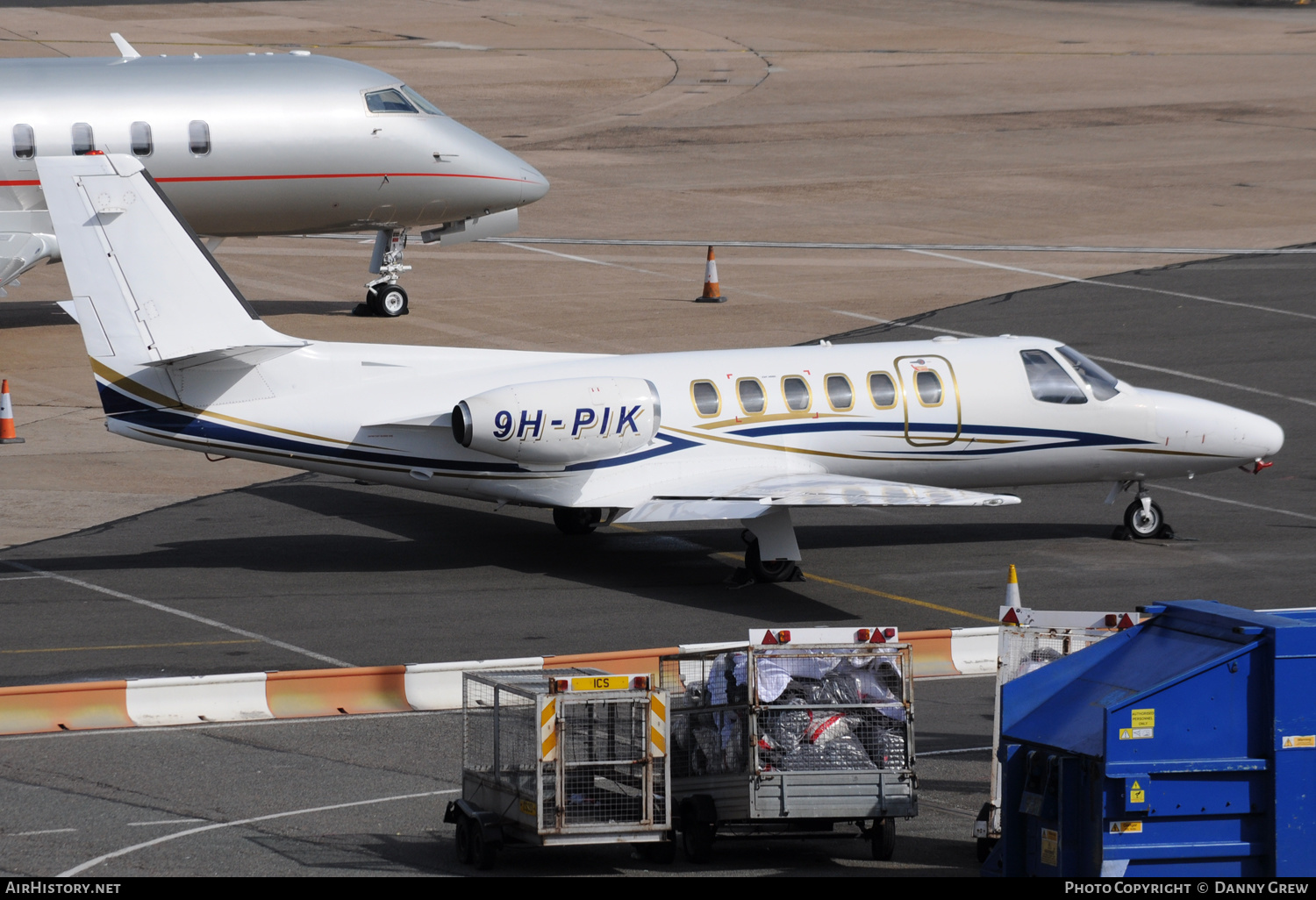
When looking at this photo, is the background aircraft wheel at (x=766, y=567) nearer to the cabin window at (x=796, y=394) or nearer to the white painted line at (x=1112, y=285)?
the cabin window at (x=796, y=394)

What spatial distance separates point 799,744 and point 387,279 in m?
26.0

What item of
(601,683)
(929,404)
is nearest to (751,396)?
(929,404)

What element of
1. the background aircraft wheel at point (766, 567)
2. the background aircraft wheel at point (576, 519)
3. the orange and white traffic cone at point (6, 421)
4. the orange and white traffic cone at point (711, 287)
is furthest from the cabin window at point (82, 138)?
the background aircraft wheel at point (766, 567)

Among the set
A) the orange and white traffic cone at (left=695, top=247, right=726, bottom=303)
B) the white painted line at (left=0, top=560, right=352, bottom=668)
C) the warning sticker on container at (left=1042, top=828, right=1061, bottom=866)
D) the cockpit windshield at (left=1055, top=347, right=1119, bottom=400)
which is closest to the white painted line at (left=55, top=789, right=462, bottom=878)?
the white painted line at (left=0, top=560, right=352, bottom=668)

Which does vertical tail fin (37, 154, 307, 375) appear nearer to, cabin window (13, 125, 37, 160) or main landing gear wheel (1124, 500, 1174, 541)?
main landing gear wheel (1124, 500, 1174, 541)

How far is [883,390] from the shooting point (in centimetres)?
2300

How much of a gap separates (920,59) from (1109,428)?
4832cm

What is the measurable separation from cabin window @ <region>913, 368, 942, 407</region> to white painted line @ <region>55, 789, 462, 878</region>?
1037 centimetres

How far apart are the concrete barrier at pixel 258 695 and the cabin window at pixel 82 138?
768 inches

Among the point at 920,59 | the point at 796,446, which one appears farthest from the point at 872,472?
the point at 920,59

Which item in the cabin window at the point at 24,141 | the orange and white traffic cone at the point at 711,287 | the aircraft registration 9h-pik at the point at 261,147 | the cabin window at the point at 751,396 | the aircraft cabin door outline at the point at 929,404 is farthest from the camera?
the orange and white traffic cone at the point at 711,287

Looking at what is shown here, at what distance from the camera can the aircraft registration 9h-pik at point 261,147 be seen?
34000 millimetres

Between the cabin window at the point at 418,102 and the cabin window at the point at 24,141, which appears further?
the cabin window at the point at 418,102

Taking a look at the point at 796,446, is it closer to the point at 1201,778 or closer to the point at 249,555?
the point at 249,555
